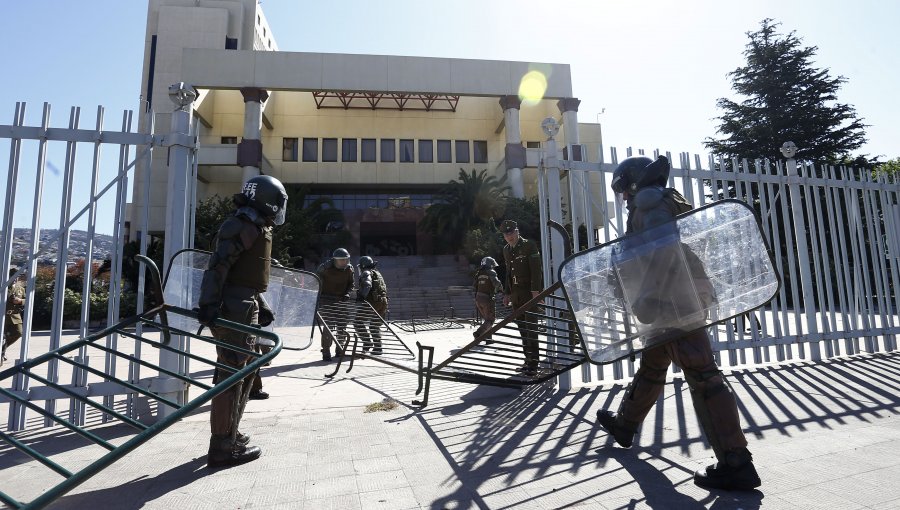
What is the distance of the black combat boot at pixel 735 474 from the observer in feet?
7.45

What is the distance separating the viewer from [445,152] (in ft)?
101

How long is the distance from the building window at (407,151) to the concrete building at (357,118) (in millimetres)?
69

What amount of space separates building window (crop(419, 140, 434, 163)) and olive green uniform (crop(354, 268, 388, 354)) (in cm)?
2314

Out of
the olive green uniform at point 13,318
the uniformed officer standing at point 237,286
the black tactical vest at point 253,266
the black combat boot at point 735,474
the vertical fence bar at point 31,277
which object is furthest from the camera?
the olive green uniform at point 13,318

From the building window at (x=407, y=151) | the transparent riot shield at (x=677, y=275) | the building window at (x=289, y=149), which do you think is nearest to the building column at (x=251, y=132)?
the building window at (x=289, y=149)

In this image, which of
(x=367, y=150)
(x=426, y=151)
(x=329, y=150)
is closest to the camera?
(x=329, y=150)

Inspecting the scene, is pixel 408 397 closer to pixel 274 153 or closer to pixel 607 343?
pixel 607 343

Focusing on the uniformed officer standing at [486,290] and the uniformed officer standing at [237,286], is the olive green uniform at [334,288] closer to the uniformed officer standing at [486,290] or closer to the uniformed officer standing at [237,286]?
the uniformed officer standing at [486,290]

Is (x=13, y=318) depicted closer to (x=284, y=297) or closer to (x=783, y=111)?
(x=284, y=297)

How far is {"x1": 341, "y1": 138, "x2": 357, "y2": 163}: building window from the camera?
2998 cm

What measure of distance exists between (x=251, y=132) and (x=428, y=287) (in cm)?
1303

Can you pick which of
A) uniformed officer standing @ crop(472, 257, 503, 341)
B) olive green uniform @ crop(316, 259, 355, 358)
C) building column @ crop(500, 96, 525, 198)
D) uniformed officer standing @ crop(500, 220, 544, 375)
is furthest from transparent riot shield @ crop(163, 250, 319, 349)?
building column @ crop(500, 96, 525, 198)

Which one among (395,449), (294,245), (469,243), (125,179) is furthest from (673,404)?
(294,245)

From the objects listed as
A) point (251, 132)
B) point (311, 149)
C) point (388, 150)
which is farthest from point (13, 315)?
point (388, 150)
